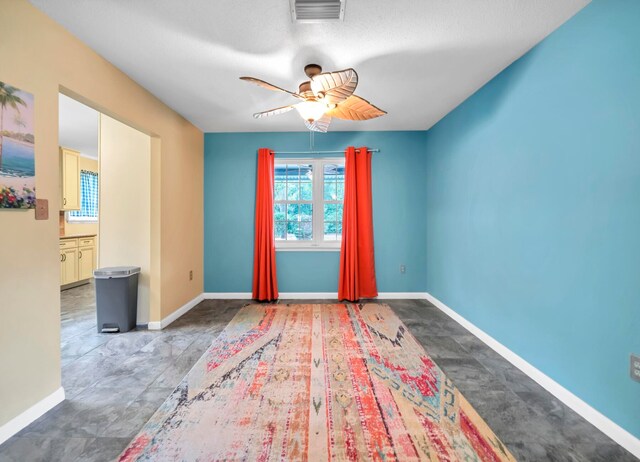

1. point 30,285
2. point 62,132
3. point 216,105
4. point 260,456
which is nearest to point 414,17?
point 216,105

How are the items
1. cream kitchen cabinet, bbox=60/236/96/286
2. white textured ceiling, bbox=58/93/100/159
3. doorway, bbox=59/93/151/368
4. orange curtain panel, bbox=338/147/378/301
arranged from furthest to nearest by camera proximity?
cream kitchen cabinet, bbox=60/236/96/286 < orange curtain panel, bbox=338/147/378/301 < white textured ceiling, bbox=58/93/100/159 < doorway, bbox=59/93/151/368

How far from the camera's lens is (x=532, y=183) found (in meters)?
2.08

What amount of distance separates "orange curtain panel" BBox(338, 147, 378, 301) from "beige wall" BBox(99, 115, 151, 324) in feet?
7.94

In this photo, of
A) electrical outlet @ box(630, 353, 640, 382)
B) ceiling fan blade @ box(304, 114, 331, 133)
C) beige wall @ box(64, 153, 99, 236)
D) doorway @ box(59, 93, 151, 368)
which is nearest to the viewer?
electrical outlet @ box(630, 353, 640, 382)

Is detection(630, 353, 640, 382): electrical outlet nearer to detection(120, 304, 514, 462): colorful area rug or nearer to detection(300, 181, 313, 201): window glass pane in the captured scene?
detection(120, 304, 514, 462): colorful area rug

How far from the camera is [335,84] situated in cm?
183

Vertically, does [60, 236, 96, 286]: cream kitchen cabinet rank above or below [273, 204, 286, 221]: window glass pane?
below

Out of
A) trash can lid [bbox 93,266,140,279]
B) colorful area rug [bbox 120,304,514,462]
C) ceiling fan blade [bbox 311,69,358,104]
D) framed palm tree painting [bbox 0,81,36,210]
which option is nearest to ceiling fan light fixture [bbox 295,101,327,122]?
ceiling fan blade [bbox 311,69,358,104]

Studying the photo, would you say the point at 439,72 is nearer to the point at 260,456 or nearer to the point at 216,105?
the point at 216,105

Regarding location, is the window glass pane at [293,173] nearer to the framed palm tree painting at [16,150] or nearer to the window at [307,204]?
the window at [307,204]

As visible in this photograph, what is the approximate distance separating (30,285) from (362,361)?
228cm

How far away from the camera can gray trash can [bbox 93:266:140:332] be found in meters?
2.77

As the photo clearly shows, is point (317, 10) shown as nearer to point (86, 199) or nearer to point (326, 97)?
point (326, 97)

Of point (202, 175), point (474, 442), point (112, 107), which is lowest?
point (474, 442)
